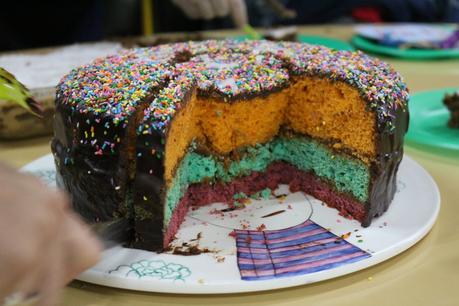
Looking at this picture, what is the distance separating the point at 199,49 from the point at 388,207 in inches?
39.0

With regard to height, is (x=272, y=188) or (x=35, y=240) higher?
(x=35, y=240)

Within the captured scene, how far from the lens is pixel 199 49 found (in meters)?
2.26

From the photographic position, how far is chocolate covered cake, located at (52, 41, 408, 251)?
5.39 ft

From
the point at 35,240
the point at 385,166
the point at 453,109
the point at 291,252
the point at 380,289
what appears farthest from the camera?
the point at 453,109

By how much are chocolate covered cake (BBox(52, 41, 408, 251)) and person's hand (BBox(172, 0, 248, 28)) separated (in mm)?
1275

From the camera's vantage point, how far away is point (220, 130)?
2002 millimetres

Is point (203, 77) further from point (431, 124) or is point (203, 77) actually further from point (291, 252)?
point (431, 124)

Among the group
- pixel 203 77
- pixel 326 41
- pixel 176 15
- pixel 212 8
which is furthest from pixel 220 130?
pixel 176 15

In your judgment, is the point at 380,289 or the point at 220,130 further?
the point at 220,130

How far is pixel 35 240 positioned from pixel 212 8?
2878mm

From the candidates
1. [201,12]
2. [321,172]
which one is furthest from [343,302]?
[201,12]

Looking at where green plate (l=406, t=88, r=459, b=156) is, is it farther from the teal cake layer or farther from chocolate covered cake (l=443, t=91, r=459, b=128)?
the teal cake layer

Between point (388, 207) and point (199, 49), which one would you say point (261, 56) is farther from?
point (388, 207)

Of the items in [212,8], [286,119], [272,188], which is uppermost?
[212,8]
